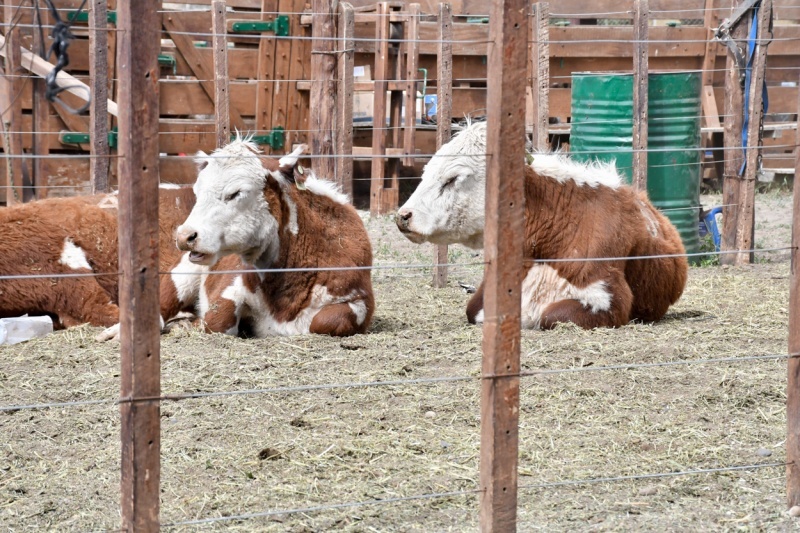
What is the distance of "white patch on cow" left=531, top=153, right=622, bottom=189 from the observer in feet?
23.5

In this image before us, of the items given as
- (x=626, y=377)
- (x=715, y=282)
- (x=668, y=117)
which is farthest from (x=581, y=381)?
(x=668, y=117)

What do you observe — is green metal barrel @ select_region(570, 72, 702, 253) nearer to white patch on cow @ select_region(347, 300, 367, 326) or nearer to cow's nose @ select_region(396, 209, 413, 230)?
cow's nose @ select_region(396, 209, 413, 230)

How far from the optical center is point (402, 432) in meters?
4.58

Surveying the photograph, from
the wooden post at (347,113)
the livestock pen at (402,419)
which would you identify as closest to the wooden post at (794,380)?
the livestock pen at (402,419)

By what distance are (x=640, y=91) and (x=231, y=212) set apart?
494cm

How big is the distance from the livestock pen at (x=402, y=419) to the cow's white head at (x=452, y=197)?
29.6 inches

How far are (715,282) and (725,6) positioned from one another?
9.25 metres

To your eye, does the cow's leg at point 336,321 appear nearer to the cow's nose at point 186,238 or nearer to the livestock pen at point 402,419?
the livestock pen at point 402,419

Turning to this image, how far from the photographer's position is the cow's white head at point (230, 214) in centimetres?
640

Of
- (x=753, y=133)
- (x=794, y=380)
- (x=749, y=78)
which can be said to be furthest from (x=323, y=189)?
(x=749, y=78)

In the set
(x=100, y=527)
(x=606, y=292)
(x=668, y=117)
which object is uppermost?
(x=668, y=117)

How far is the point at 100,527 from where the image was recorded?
3516 mm

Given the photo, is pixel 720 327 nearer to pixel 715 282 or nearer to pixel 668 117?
pixel 715 282

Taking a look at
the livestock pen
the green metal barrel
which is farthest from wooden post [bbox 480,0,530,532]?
the green metal barrel
